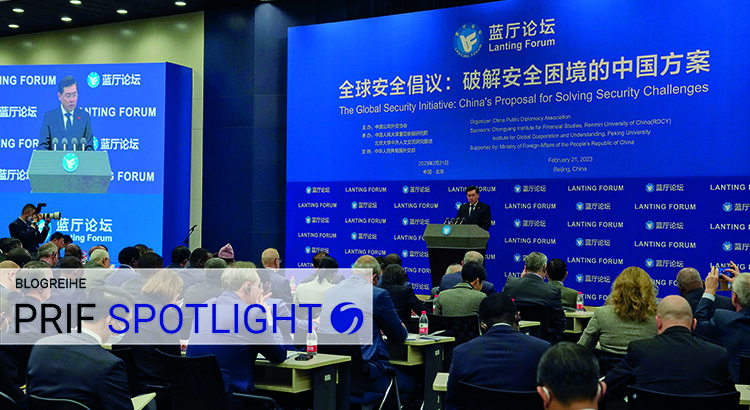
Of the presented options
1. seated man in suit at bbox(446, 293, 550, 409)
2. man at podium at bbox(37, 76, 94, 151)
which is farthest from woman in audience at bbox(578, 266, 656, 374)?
man at podium at bbox(37, 76, 94, 151)

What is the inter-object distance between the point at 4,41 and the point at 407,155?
376 inches

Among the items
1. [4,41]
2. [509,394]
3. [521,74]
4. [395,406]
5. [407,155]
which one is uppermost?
[4,41]

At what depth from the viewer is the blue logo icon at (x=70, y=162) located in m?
13.2

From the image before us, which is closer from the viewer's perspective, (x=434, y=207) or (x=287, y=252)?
(x=434, y=207)

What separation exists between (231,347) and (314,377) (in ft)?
2.09

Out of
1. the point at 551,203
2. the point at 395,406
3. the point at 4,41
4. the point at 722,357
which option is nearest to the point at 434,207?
the point at 551,203

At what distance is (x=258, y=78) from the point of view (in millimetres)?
13016

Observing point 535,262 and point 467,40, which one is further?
point 467,40

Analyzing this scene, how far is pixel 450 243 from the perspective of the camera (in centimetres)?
938

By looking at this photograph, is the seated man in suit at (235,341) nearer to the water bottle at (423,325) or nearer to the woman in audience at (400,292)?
the water bottle at (423,325)

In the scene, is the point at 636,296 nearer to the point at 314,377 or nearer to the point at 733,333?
the point at 733,333

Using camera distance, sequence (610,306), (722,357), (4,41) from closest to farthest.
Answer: (722,357) < (610,306) < (4,41)

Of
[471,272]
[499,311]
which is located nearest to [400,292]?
[471,272]

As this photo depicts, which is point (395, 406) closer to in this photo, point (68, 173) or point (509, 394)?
point (509, 394)
